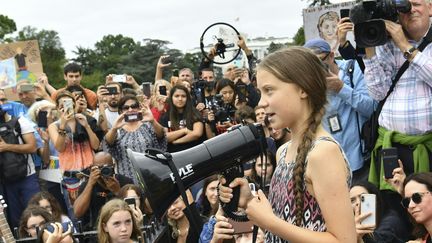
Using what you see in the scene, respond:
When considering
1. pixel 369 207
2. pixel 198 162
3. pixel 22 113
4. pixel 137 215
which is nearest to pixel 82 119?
pixel 22 113

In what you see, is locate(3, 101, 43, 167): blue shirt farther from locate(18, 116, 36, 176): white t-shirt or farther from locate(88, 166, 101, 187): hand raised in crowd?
locate(88, 166, 101, 187): hand raised in crowd

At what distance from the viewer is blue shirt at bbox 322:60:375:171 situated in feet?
16.6

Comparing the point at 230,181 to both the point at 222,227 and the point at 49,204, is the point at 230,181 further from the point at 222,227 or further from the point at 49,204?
the point at 49,204

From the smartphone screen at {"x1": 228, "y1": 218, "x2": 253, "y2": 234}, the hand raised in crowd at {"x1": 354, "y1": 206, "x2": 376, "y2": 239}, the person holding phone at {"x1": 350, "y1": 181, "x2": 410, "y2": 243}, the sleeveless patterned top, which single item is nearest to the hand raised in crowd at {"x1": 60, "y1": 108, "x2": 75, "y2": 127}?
the person holding phone at {"x1": 350, "y1": 181, "x2": 410, "y2": 243}

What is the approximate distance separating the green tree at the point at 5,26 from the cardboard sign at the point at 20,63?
34847 mm

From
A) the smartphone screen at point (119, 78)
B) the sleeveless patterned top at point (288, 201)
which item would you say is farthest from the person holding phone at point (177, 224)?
the smartphone screen at point (119, 78)

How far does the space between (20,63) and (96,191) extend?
4.43m

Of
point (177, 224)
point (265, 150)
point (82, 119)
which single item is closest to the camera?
point (265, 150)

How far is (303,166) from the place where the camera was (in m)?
2.27

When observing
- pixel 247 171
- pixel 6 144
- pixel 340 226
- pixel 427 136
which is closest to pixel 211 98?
pixel 6 144

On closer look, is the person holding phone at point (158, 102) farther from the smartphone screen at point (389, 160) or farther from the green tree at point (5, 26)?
the green tree at point (5, 26)

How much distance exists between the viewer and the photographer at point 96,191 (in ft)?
20.3

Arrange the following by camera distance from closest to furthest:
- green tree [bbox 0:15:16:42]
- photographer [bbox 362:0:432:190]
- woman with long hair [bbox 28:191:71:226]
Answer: photographer [bbox 362:0:432:190] < woman with long hair [bbox 28:191:71:226] < green tree [bbox 0:15:16:42]

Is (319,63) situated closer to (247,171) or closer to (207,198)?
(247,171)
